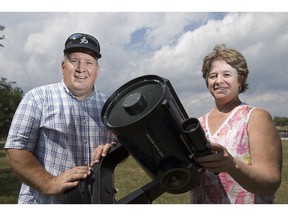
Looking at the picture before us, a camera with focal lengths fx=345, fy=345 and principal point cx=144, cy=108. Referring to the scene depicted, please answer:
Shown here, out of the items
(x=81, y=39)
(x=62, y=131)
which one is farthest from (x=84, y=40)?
(x=62, y=131)

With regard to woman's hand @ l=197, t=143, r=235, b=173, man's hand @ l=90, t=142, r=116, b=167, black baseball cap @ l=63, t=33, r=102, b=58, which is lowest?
woman's hand @ l=197, t=143, r=235, b=173

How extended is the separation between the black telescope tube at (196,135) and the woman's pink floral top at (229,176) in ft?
1.07

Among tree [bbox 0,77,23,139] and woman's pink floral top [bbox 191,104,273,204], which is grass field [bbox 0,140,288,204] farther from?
woman's pink floral top [bbox 191,104,273,204]

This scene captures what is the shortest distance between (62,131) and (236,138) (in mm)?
851

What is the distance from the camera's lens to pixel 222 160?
1.23m

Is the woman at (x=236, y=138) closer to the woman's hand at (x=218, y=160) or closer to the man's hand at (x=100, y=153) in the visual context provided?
the woman's hand at (x=218, y=160)

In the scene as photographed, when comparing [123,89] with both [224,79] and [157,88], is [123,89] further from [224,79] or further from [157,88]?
[224,79]

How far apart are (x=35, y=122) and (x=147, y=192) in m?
0.67

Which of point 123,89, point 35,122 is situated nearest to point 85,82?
point 35,122

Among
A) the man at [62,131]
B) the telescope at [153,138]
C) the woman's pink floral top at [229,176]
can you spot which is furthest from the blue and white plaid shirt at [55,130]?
the woman's pink floral top at [229,176]

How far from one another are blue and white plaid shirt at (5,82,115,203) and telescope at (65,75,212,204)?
1.09 ft

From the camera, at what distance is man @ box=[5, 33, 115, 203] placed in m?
1.64

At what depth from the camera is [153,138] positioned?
48.8 inches

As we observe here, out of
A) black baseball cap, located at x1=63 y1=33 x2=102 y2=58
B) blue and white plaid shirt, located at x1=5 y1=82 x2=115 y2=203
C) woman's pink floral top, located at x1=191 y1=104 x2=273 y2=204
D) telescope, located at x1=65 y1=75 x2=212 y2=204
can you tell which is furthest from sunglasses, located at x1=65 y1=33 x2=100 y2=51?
woman's pink floral top, located at x1=191 y1=104 x2=273 y2=204
